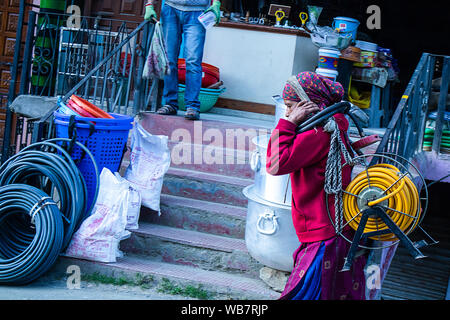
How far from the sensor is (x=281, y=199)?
148 inches

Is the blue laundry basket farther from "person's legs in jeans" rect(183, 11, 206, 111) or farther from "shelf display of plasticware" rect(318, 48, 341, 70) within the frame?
"shelf display of plasticware" rect(318, 48, 341, 70)

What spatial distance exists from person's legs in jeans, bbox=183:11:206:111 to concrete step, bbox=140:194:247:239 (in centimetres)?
144

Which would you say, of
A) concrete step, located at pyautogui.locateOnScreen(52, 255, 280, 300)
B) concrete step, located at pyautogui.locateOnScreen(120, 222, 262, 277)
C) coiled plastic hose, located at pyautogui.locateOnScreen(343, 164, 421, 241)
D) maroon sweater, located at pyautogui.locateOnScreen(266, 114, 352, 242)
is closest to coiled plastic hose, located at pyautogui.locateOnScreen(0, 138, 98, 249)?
concrete step, located at pyautogui.locateOnScreen(52, 255, 280, 300)

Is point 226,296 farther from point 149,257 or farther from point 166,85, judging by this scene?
point 166,85

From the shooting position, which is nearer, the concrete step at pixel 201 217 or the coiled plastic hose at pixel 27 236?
the coiled plastic hose at pixel 27 236

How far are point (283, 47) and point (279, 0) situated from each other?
149cm

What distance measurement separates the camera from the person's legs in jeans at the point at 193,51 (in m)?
5.77

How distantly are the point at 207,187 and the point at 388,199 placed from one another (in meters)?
2.48

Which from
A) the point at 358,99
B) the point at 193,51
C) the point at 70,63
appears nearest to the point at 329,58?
the point at 358,99

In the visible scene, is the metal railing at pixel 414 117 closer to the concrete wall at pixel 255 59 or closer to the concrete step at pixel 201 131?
the concrete step at pixel 201 131

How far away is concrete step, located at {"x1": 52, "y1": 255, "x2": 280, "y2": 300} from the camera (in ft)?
13.0

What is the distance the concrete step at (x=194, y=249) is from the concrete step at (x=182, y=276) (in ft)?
0.27

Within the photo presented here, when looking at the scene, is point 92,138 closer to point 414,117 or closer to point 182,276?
point 182,276

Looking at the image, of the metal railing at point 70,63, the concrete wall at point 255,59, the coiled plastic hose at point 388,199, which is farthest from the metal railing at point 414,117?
the metal railing at point 70,63
